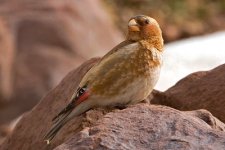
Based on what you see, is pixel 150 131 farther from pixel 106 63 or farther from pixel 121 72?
pixel 106 63

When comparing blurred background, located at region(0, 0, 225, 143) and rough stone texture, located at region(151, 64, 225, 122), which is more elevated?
blurred background, located at region(0, 0, 225, 143)

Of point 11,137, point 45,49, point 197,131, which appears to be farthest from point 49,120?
point 45,49

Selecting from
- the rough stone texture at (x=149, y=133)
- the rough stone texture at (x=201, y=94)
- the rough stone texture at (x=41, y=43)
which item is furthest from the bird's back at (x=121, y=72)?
the rough stone texture at (x=41, y=43)

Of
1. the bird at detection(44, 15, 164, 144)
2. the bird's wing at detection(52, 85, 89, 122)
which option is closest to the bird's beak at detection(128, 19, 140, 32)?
the bird at detection(44, 15, 164, 144)

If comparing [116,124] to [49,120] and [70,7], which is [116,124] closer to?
[49,120]

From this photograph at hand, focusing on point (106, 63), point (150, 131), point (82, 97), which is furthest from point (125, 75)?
point (150, 131)

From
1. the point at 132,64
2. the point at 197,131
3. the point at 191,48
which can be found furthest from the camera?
the point at 191,48

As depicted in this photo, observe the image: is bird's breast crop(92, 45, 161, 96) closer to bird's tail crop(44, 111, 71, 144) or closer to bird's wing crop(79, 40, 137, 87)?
bird's wing crop(79, 40, 137, 87)
